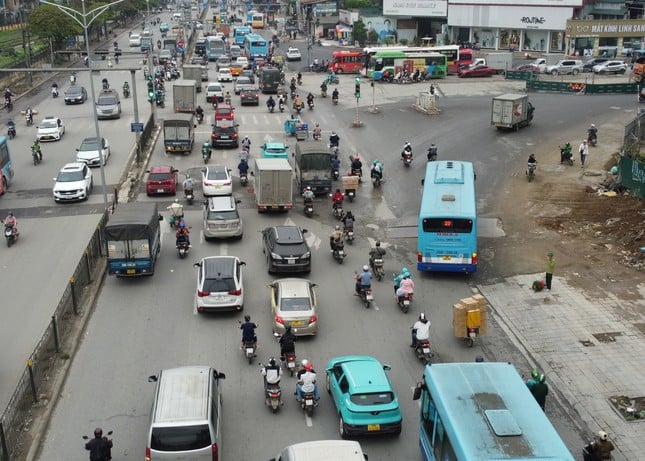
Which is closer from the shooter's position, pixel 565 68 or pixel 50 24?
pixel 565 68

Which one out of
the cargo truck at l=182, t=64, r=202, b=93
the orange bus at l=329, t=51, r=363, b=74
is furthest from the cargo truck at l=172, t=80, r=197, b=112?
the orange bus at l=329, t=51, r=363, b=74

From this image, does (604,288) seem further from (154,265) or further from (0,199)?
(0,199)

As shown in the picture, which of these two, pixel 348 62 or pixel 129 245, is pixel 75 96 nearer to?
pixel 348 62

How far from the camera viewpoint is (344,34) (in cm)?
11931

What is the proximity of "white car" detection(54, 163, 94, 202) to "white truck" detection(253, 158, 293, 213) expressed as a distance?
9362 millimetres

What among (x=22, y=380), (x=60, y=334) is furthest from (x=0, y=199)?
(x=22, y=380)

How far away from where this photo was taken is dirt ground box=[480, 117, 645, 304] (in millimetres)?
28417

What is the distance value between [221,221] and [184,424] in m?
16.3

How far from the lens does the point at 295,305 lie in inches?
921

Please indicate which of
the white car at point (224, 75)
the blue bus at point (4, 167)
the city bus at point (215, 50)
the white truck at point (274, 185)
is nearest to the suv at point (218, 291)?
the white truck at point (274, 185)

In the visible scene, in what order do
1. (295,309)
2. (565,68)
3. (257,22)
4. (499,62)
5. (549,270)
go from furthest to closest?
(257,22) < (499,62) < (565,68) < (549,270) < (295,309)

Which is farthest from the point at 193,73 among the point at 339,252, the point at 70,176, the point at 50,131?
the point at 339,252

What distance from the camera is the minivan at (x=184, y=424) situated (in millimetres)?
15609

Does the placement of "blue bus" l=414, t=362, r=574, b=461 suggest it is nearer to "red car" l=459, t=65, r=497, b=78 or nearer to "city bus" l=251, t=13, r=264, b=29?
"red car" l=459, t=65, r=497, b=78
